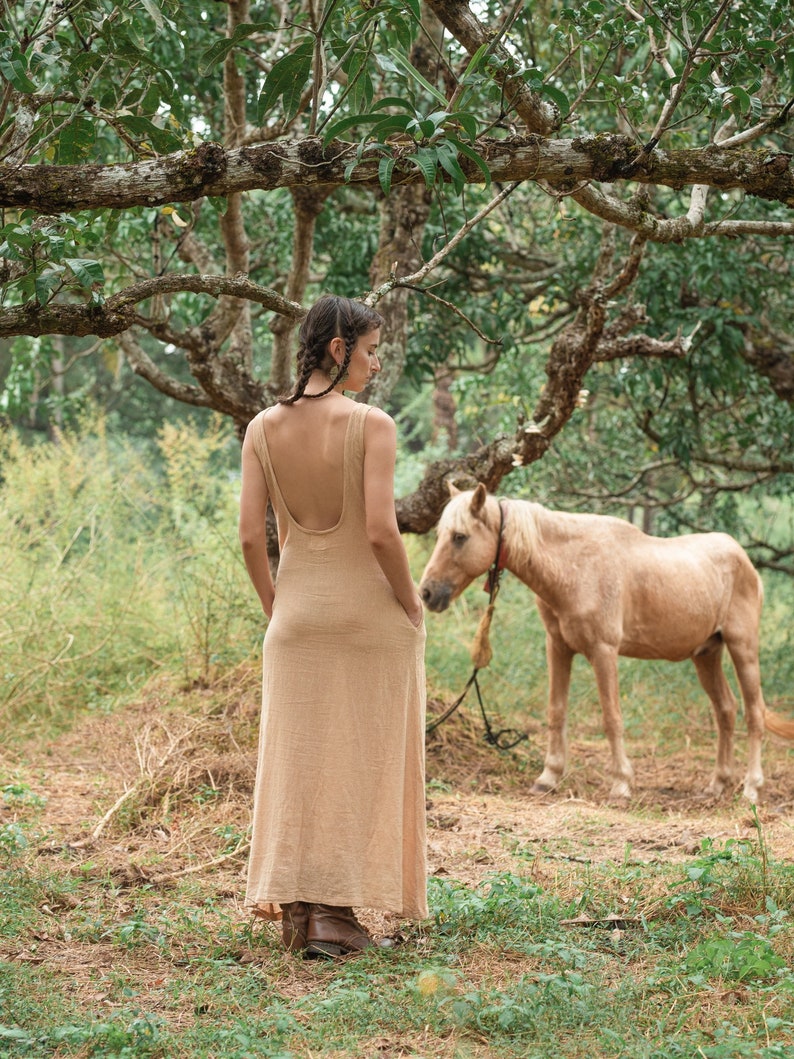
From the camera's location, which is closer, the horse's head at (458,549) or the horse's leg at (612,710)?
the horse's head at (458,549)

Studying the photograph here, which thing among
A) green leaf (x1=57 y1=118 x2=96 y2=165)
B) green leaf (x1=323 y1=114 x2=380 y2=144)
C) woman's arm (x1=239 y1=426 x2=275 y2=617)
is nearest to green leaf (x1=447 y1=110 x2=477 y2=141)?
green leaf (x1=323 y1=114 x2=380 y2=144)

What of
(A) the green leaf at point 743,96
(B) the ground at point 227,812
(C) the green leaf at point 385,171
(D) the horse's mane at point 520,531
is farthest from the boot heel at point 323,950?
(D) the horse's mane at point 520,531

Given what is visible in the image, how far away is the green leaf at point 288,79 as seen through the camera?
3564 millimetres

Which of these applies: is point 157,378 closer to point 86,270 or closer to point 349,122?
point 86,270

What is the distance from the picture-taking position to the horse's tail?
739cm

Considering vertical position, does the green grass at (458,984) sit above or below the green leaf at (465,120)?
below

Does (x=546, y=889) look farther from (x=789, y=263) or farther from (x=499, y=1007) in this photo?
(x=789, y=263)

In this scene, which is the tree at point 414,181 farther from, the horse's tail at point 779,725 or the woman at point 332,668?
the horse's tail at point 779,725

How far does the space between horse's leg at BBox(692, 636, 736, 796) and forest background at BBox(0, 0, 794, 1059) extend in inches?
13.7

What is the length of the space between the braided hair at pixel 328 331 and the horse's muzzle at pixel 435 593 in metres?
3.06

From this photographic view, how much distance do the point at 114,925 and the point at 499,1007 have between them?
69.2 inches

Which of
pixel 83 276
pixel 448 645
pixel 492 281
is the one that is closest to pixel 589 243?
pixel 492 281

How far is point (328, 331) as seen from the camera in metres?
3.72

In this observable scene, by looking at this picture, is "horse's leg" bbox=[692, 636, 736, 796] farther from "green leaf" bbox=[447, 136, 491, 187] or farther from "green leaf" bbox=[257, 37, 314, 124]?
"green leaf" bbox=[257, 37, 314, 124]
